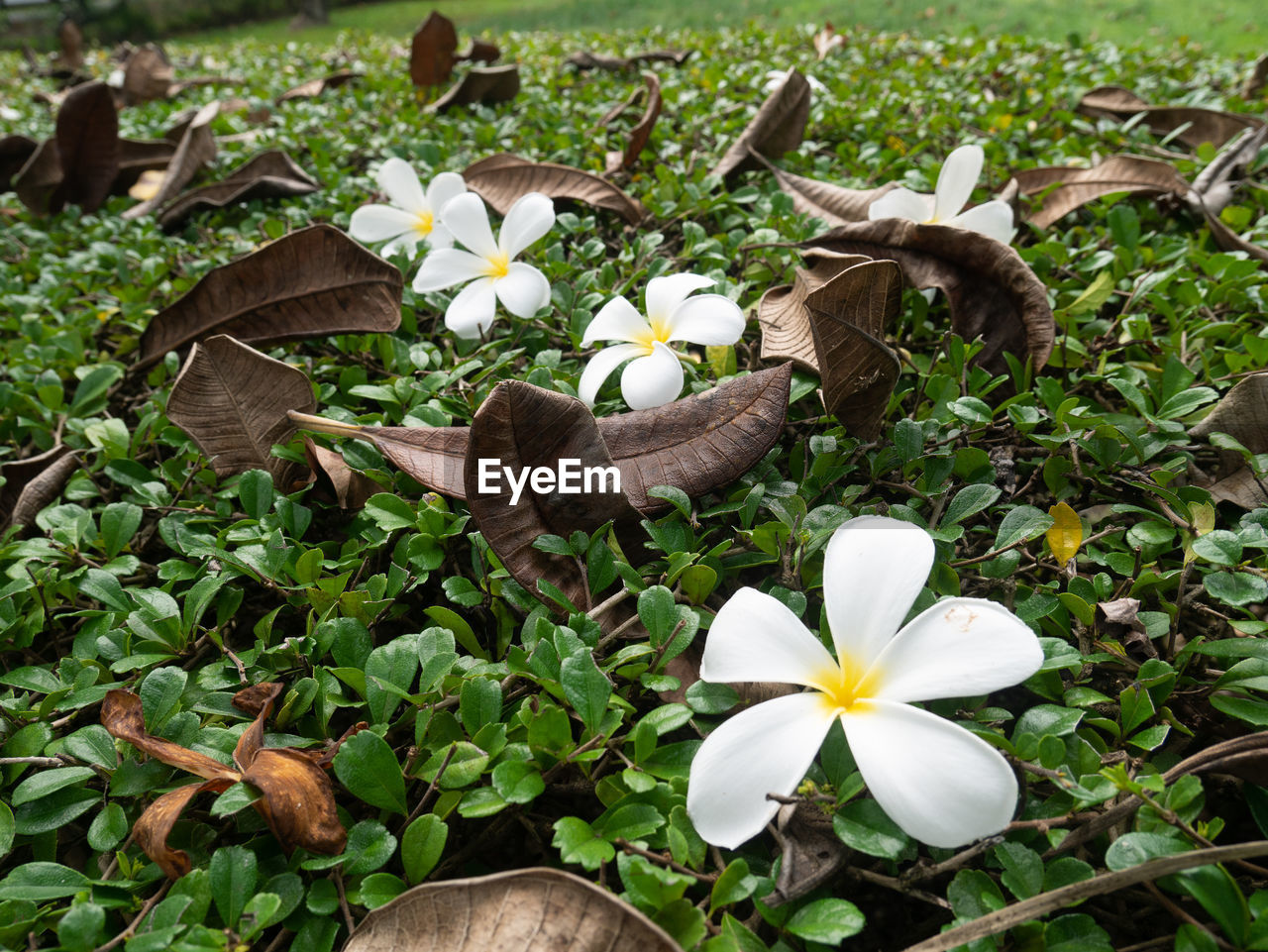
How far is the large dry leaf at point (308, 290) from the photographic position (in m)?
1.62

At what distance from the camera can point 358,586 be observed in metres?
1.19

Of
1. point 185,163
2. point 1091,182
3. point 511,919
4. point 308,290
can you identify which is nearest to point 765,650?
point 511,919

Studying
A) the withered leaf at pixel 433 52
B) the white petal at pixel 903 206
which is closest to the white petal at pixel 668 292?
the white petal at pixel 903 206

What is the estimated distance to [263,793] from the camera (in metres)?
0.83

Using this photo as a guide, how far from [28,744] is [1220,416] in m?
1.72

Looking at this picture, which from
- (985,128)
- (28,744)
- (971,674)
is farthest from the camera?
(985,128)

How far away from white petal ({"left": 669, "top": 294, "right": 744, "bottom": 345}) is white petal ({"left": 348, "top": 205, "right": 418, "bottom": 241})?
34.8 inches

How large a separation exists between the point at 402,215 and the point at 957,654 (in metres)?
1.59

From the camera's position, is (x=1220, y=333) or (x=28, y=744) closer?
(x=28, y=744)

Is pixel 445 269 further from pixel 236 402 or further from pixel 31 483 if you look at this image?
pixel 31 483

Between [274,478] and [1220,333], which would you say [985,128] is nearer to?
[1220,333]

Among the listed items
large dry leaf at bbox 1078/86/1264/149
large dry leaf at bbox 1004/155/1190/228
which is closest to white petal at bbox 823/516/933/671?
large dry leaf at bbox 1004/155/1190/228

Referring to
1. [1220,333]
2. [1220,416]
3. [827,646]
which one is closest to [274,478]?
[827,646]

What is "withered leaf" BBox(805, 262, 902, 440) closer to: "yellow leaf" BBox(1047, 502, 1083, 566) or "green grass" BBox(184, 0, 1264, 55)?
"yellow leaf" BBox(1047, 502, 1083, 566)
